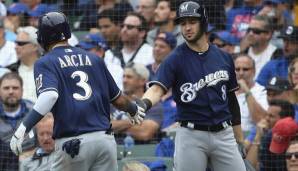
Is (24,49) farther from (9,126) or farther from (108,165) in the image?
(108,165)

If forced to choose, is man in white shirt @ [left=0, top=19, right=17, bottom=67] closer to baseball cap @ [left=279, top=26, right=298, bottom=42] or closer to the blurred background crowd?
the blurred background crowd

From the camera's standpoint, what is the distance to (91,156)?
6.50 m

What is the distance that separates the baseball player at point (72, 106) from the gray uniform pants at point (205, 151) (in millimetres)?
718

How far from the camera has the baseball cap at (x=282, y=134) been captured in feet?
28.1

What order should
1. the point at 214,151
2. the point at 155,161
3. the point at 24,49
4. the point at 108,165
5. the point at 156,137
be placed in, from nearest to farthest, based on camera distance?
the point at 108,165 → the point at 214,151 → the point at 155,161 → the point at 156,137 → the point at 24,49

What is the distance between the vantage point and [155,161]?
850 centimetres

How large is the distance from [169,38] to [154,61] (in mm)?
309

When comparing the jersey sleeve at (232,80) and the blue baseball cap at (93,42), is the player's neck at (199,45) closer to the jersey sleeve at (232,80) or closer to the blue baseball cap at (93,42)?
the jersey sleeve at (232,80)

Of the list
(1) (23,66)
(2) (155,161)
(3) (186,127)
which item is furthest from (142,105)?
(1) (23,66)

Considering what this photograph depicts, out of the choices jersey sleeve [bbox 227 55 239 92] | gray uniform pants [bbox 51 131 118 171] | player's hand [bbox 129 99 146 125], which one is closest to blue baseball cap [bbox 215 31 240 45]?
jersey sleeve [bbox 227 55 239 92]

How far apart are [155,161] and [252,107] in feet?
4.94

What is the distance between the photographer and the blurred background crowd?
8875 millimetres

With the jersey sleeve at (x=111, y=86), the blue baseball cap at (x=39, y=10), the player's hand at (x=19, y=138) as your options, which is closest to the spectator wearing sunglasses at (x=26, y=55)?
the blue baseball cap at (x=39, y=10)

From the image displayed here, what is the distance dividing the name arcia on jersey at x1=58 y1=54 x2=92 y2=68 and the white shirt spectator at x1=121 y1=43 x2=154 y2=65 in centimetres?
401
